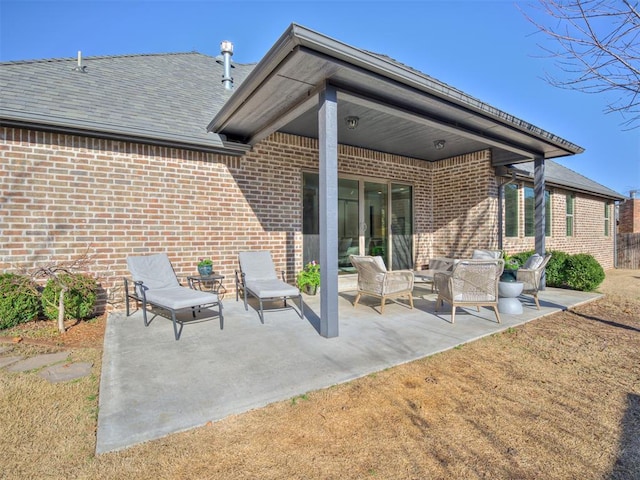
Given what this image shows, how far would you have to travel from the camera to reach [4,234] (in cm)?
452

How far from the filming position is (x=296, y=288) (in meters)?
4.93

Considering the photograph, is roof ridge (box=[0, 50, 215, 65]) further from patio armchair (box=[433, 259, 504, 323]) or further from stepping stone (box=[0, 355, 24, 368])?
patio armchair (box=[433, 259, 504, 323])

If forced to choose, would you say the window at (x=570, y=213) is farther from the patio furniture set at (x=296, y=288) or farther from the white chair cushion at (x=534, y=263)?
the patio furniture set at (x=296, y=288)

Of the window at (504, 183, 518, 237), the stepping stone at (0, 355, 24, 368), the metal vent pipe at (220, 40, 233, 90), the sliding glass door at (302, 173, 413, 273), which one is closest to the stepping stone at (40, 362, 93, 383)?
the stepping stone at (0, 355, 24, 368)

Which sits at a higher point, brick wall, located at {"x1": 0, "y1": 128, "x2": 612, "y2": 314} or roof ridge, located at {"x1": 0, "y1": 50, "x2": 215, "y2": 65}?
roof ridge, located at {"x1": 0, "y1": 50, "x2": 215, "y2": 65}

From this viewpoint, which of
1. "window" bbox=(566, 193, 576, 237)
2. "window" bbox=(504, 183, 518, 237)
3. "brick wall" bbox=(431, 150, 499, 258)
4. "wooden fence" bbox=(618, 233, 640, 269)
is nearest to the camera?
"brick wall" bbox=(431, 150, 499, 258)

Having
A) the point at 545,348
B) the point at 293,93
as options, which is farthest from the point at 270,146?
the point at 545,348

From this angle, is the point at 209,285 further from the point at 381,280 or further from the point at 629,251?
the point at 629,251

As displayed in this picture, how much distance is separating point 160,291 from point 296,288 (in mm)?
1995

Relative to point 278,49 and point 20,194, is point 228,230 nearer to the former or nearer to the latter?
point 20,194

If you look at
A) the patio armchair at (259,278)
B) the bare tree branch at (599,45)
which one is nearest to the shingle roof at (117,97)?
the patio armchair at (259,278)

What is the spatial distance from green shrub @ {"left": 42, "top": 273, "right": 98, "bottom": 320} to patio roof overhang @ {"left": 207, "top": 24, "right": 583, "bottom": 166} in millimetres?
3220

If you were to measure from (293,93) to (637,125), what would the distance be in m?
3.91

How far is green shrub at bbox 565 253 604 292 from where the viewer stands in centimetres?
719
